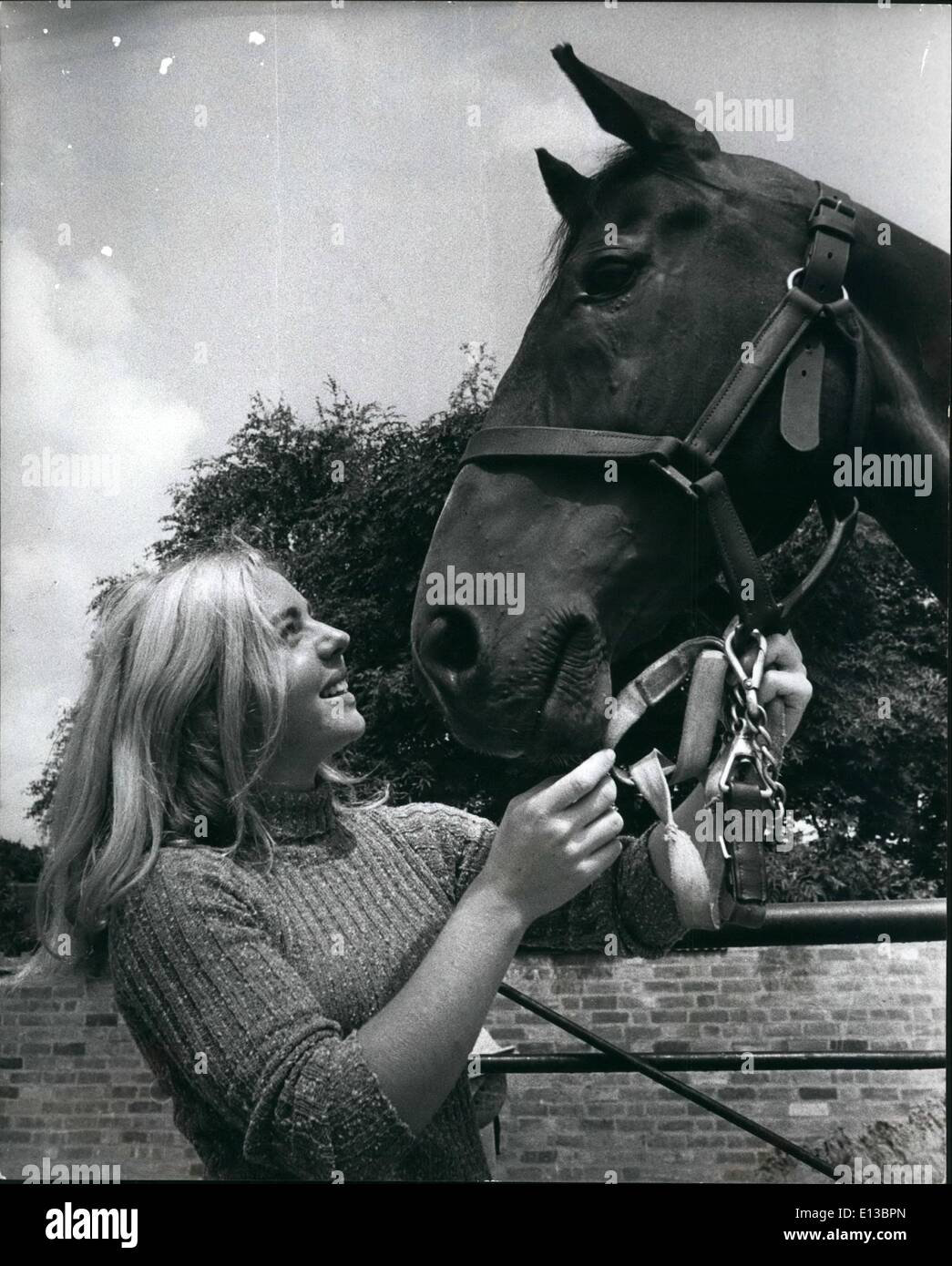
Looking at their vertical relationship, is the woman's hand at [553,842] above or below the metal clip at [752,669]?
below

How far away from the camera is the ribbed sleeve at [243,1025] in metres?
1.27

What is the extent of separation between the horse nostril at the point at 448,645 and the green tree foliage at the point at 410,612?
28 cm

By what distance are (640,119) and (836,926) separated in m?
1.26

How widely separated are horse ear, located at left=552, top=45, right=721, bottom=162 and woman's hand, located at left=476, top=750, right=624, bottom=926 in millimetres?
932

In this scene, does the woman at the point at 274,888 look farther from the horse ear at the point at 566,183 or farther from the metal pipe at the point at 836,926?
the horse ear at the point at 566,183

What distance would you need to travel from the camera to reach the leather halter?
169cm

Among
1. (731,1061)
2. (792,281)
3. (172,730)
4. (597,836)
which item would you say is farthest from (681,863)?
(792,281)

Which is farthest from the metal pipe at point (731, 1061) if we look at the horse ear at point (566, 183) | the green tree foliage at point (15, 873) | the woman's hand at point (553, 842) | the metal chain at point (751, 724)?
the horse ear at point (566, 183)

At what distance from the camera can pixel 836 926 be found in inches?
75.8

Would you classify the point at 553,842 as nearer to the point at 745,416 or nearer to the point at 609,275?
the point at 745,416

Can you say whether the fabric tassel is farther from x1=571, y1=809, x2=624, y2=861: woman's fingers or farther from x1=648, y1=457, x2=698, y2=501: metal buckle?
x1=648, y1=457, x2=698, y2=501: metal buckle

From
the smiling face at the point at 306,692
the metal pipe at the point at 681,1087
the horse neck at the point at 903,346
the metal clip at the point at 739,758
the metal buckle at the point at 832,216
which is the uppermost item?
the metal buckle at the point at 832,216
